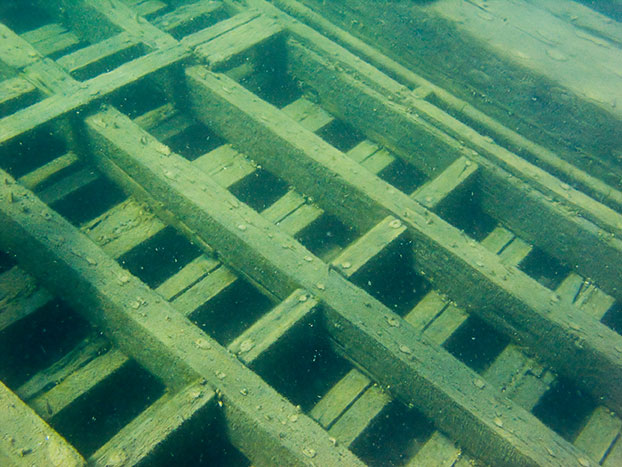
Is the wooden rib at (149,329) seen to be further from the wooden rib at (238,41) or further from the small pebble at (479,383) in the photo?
the wooden rib at (238,41)

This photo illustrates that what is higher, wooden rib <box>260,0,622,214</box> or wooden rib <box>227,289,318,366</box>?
wooden rib <box>260,0,622,214</box>

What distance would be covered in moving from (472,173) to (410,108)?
0.53 m

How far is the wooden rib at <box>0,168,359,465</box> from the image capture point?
1.43 meters

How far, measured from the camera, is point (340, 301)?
173cm

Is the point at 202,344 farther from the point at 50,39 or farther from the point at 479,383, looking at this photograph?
the point at 50,39

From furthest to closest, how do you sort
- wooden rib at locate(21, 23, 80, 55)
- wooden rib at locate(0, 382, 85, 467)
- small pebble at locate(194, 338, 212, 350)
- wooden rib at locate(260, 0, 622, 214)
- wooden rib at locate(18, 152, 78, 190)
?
wooden rib at locate(21, 23, 80, 55) → wooden rib at locate(260, 0, 622, 214) → wooden rib at locate(18, 152, 78, 190) → small pebble at locate(194, 338, 212, 350) → wooden rib at locate(0, 382, 85, 467)

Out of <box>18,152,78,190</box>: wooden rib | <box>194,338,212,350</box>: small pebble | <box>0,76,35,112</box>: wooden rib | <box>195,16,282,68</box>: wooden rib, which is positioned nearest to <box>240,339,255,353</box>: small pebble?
<box>194,338,212,350</box>: small pebble

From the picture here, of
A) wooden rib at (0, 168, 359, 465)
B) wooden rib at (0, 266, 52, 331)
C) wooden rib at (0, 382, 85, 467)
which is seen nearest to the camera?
wooden rib at (0, 382, 85, 467)

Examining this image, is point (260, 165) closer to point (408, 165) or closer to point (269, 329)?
point (408, 165)

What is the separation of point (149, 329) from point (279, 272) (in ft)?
1.76

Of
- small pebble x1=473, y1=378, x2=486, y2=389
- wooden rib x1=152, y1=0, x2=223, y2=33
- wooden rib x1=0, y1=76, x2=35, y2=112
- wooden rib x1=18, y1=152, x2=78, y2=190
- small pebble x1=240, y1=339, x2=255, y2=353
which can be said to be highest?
wooden rib x1=152, y1=0, x2=223, y2=33

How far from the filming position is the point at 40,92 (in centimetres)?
232

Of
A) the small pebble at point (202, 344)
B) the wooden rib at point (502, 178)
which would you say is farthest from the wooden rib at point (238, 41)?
the small pebble at point (202, 344)

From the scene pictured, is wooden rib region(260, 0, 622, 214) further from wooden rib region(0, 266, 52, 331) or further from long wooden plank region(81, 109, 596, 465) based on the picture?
wooden rib region(0, 266, 52, 331)
